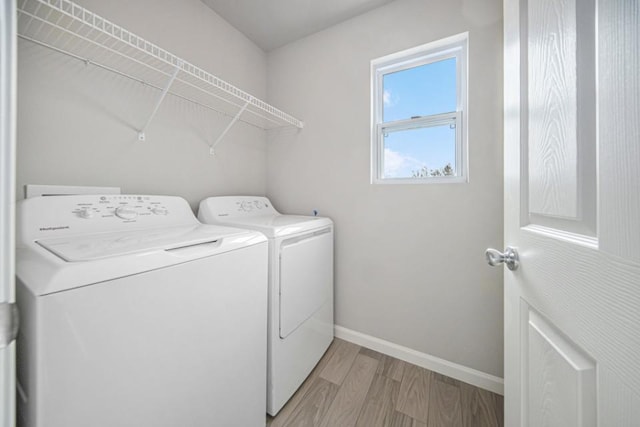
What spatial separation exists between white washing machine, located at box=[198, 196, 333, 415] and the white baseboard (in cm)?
21

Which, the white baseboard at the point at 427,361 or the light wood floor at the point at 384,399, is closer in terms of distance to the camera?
the light wood floor at the point at 384,399

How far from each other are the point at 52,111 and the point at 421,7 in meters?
2.27

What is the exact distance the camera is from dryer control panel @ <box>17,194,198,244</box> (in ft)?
2.88

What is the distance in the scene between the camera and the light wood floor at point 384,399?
1.25 metres

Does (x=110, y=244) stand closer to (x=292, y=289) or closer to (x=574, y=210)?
(x=292, y=289)

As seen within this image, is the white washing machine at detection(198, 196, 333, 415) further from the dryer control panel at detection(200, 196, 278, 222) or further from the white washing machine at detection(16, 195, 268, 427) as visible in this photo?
the white washing machine at detection(16, 195, 268, 427)

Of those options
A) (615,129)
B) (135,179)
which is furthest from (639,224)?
(135,179)

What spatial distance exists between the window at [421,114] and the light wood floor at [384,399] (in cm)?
138

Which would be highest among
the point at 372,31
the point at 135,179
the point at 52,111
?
the point at 372,31

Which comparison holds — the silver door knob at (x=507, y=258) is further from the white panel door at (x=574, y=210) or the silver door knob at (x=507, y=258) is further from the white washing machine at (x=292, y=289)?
the white washing machine at (x=292, y=289)

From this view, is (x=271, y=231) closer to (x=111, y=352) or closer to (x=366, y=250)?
(x=111, y=352)

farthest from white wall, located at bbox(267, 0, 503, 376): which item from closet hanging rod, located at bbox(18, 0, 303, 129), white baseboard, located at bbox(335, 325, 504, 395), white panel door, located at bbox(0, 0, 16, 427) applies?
white panel door, located at bbox(0, 0, 16, 427)

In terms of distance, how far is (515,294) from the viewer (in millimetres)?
712

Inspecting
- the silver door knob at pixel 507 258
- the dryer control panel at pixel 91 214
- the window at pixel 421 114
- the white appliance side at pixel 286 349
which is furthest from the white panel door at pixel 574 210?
the dryer control panel at pixel 91 214
